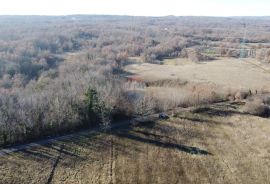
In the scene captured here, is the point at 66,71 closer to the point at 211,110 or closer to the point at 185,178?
the point at 211,110

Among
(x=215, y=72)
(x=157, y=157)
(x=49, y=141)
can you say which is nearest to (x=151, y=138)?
(x=157, y=157)

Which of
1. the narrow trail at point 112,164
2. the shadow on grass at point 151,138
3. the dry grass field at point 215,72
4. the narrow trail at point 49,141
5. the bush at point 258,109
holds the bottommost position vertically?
the narrow trail at point 112,164

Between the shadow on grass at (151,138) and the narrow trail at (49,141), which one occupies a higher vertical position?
the narrow trail at (49,141)

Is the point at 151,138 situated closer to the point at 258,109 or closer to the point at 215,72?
the point at 258,109

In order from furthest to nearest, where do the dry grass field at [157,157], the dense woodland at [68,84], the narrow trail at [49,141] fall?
the dense woodland at [68,84] < the narrow trail at [49,141] < the dry grass field at [157,157]

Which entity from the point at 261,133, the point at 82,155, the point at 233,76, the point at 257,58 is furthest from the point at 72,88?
the point at 257,58

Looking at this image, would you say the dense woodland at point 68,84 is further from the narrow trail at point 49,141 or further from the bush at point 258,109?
the bush at point 258,109

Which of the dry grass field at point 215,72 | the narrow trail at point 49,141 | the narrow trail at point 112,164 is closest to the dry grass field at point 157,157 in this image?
the narrow trail at point 112,164
